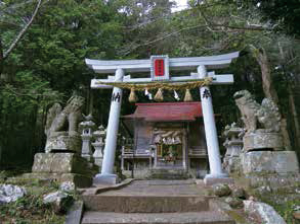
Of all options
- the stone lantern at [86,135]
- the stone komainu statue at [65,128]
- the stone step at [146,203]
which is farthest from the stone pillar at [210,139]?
the stone lantern at [86,135]

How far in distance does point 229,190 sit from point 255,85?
1582 centimetres

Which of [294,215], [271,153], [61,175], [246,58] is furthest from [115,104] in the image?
[246,58]

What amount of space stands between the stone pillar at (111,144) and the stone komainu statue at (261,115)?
4195 millimetres

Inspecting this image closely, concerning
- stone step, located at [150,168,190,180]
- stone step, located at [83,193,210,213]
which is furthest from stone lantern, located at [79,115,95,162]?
stone step, located at [83,193,210,213]

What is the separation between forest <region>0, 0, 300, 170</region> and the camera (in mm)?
10008

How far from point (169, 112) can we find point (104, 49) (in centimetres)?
582

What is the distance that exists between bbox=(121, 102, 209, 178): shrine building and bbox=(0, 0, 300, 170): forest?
10.3 ft

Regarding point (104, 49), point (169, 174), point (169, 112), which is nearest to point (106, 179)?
point (169, 174)

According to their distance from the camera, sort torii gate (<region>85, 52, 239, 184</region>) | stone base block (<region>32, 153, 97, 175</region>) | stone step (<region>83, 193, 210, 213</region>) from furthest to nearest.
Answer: torii gate (<region>85, 52, 239, 184</region>) < stone base block (<region>32, 153, 97, 175</region>) < stone step (<region>83, 193, 210, 213</region>)

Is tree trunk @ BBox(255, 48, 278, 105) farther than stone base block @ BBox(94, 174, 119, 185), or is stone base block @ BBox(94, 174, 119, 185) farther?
tree trunk @ BBox(255, 48, 278, 105)

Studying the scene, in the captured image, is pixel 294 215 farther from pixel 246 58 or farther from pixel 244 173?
pixel 246 58

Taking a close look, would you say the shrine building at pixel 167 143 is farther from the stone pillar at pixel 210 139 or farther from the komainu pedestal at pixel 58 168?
the komainu pedestal at pixel 58 168

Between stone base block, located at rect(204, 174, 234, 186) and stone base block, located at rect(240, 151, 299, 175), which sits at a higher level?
stone base block, located at rect(240, 151, 299, 175)

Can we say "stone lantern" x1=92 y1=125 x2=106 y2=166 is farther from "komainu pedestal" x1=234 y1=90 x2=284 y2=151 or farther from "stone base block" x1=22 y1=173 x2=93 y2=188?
"komainu pedestal" x1=234 y1=90 x2=284 y2=151
